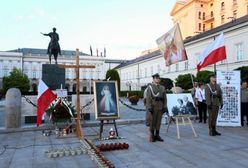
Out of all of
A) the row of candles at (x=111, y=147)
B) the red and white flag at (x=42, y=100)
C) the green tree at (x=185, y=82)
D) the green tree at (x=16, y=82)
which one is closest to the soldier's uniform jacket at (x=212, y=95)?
the row of candles at (x=111, y=147)

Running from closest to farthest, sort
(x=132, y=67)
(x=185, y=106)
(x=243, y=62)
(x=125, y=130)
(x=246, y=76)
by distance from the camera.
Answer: (x=185, y=106) < (x=125, y=130) < (x=246, y=76) < (x=243, y=62) < (x=132, y=67)

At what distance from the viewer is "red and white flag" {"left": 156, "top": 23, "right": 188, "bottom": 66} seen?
10.7m

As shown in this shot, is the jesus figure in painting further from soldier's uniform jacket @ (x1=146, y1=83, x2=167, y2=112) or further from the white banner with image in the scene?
the white banner with image

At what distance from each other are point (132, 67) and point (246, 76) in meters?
56.1

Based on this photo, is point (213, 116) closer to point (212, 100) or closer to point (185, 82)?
point (212, 100)

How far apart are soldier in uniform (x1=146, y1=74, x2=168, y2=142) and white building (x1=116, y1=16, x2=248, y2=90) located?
30662 millimetres

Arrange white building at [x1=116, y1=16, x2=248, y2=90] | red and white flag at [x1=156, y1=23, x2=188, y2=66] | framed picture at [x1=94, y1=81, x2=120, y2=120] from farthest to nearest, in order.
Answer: white building at [x1=116, y1=16, x2=248, y2=90] → red and white flag at [x1=156, y1=23, x2=188, y2=66] → framed picture at [x1=94, y1=81, x2=120, y2=120]

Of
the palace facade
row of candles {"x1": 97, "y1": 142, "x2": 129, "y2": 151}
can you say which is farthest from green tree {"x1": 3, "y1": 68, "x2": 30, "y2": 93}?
row of candles {"x1": 97, "y1": 142, "x2": 129, "y2": 151}

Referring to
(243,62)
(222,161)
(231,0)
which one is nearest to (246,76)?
(243,62)

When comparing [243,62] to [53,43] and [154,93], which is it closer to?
[53,43]

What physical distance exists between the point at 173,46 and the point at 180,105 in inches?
93.9

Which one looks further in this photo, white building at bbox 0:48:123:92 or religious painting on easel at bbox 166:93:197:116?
white building at bbox 0:48:123:92

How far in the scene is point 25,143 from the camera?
8852 millimetres

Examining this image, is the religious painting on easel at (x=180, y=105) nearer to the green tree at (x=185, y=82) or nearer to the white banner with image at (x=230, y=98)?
the white banner with image at (x=230, y=98)
